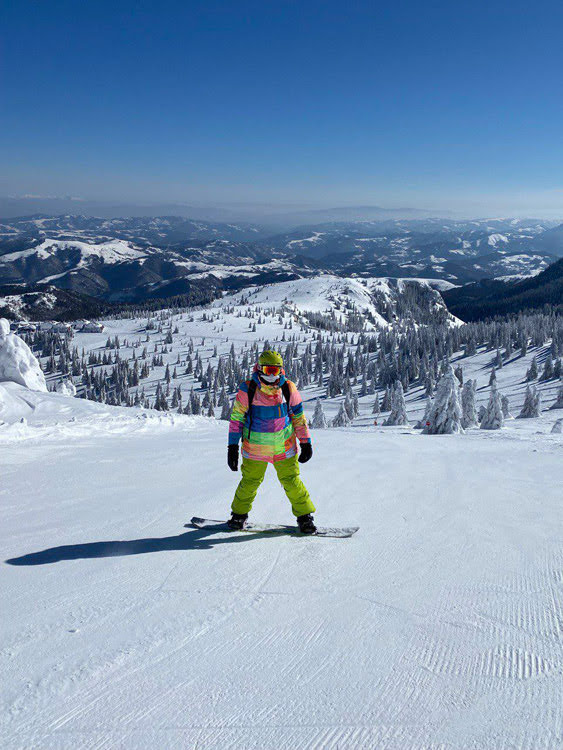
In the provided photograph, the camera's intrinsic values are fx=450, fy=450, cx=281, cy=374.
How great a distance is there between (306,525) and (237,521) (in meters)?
0.95

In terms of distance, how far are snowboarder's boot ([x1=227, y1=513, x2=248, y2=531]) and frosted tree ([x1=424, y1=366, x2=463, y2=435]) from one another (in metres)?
34.2

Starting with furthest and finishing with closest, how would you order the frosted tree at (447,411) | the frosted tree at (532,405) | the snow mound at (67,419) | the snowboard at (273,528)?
1. the frosted tree at (532,405)
2. the frosted tree at (447,411)
3. the snow mound at (67,419)
4. the snowboard at (273,528)

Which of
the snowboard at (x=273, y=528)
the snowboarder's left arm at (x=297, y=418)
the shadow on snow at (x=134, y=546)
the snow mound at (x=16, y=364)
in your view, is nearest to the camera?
the shadow on snow at (x=134, y=546)

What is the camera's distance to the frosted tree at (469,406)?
2024 inches

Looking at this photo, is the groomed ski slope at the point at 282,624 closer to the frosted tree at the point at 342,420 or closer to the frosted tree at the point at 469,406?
the frosted tree at the point at 469,406

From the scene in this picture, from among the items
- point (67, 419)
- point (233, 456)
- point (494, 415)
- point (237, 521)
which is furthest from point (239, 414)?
point (494, 415)

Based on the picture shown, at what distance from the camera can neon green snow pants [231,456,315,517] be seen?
609 centimetres

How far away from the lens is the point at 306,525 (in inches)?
231

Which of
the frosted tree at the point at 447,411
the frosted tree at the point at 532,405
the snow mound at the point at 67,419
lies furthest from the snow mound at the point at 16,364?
the frosted tree at the point at 532,405

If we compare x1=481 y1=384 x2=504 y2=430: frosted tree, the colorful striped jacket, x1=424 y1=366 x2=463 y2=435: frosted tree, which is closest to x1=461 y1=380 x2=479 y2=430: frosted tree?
x1=481 y1=384 x2=504 y2=430: frosted tree

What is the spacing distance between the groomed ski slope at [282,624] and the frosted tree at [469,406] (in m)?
46.4

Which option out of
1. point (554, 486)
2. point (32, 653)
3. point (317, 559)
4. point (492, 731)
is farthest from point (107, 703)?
point (554, 486)

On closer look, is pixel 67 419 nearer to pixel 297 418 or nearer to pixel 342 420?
pixel 297 418

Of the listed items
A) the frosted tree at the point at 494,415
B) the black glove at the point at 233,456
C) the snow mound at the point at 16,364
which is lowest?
the frosted tree at the point at 494,415
